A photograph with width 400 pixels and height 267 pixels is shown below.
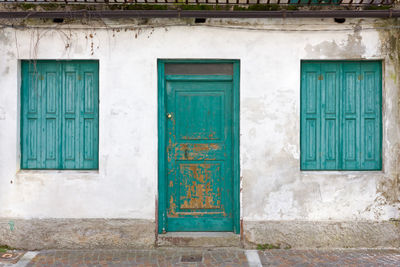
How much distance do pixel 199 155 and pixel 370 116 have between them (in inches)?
104

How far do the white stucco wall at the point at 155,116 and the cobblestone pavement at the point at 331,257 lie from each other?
1.60 ft

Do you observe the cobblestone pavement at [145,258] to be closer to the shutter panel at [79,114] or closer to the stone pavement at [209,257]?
the stone pavement at [209,257]

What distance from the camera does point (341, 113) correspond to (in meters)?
6.08

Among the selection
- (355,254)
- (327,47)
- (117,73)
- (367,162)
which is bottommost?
(355,254)

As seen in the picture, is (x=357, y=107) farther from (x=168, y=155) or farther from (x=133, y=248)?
(x=133, y=248)

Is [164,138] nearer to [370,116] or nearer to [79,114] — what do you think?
[79,114]

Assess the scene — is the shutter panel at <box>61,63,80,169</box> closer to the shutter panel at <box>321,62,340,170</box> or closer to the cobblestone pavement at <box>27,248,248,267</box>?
the cobblestone pavement at <box>27,248,248,267</box>

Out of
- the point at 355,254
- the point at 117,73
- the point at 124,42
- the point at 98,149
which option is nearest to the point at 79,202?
the point at 98,149

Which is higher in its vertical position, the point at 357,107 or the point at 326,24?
the point at 326,24

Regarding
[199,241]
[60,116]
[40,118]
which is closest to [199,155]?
[199,241]

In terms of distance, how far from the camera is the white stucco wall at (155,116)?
5930 millimetres

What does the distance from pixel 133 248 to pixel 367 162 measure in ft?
Result: 12.2

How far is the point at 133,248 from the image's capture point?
5.94 meters

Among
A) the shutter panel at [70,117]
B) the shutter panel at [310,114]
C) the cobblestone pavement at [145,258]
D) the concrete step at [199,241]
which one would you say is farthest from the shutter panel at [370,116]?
the shutter panel at [70,117]
